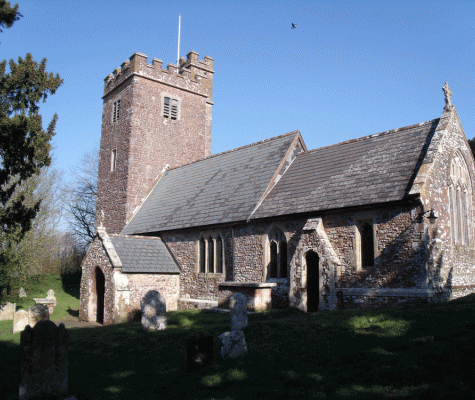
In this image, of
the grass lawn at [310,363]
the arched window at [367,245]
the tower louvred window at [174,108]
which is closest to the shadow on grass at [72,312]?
the grass lawn at [310,363]

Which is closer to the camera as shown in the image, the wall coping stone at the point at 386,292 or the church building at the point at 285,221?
the wall coping stone at the point at 386,292

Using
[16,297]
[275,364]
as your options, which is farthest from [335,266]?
[16,297]

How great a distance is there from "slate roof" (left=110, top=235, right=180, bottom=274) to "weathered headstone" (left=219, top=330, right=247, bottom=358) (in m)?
11.7

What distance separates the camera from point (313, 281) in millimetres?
16156

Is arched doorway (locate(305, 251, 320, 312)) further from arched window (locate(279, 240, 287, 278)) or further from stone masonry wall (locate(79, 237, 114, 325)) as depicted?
stone masonry wall (locate(79, 237, 114, 325))

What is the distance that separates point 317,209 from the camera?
1572 cm

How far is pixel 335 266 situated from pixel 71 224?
32.1m

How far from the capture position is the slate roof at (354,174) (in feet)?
48.2

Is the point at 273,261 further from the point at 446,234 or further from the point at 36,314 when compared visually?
the point at 36,314

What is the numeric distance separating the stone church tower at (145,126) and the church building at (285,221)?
5.4 inches

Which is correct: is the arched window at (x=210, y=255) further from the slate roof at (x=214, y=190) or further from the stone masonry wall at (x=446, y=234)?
the stone masonry wall at (x=446, y=234)

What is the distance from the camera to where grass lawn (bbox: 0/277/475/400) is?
632 cm

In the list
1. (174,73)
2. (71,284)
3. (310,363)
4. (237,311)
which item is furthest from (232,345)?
(71,284)

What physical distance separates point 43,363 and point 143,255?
14.0m
